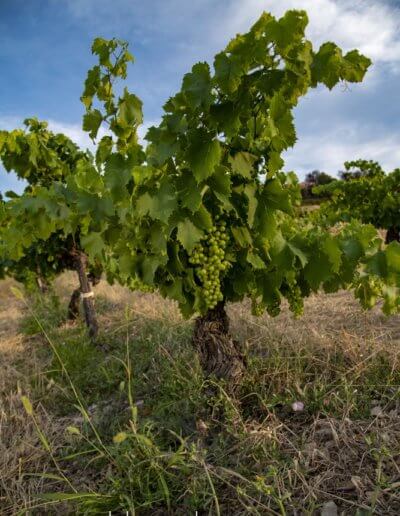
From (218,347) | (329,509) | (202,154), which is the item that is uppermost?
(202,154)

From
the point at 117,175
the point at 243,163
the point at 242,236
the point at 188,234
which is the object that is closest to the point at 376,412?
the point at 242,236

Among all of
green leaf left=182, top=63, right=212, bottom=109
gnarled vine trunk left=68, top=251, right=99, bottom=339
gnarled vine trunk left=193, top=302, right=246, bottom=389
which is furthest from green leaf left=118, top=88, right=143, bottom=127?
gnarled vine trunk left=68, top=251, right=99, bottom=339

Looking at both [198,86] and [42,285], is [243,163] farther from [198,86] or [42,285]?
[42,285]

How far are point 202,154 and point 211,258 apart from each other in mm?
598

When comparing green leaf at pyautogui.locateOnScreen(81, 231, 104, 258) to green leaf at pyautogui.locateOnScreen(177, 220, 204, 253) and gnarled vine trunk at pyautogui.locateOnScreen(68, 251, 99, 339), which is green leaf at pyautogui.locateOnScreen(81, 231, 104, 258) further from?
gnarled vine trunk at pyautogui.locateOnScreen(68, 251, 99, 339)

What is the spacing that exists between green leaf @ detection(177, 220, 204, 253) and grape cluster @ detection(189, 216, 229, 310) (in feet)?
0.37

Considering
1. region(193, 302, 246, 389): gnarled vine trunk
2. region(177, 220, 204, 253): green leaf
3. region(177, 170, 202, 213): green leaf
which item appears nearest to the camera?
region(177, 170, 202, 213): green leaf

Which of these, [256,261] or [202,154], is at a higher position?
[202,154]

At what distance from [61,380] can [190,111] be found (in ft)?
10.3

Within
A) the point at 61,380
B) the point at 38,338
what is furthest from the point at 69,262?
the point at 61,380

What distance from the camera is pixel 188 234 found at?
2281mm

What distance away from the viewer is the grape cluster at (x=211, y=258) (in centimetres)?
242

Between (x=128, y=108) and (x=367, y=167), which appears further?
(x=367, y=167)

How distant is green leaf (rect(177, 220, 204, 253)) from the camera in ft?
7.45
